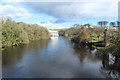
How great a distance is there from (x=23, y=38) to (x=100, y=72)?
20875mm

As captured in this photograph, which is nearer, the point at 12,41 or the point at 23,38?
the point at 12,41

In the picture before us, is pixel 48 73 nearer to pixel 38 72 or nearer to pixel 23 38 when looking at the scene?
pixel 38 72

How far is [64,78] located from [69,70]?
178cm

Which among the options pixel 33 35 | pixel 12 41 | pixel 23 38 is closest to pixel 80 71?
pixel 12 41

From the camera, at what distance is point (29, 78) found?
336 inches

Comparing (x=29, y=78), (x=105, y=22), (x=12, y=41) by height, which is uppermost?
(x=105, y=22)

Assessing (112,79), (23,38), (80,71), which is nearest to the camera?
(112,79)

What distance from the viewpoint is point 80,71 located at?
982cm

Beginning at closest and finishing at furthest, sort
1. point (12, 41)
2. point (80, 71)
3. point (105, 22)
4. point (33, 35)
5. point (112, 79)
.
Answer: point (112, 79)
point (80, 71)
point (12, 41)
point (33, 35)
point (105, 22)

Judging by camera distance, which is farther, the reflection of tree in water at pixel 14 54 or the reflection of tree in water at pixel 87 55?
the reflection of tree in water at pixel 87 55

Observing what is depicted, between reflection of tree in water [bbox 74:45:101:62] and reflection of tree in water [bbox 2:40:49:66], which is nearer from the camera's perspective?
reflection of tree in water [bbox 2:40:49:66]

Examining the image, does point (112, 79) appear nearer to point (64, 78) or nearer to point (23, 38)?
point (64, 78)

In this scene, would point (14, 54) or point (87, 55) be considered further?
point (14, 54)

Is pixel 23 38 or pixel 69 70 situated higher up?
pixel 23 38
